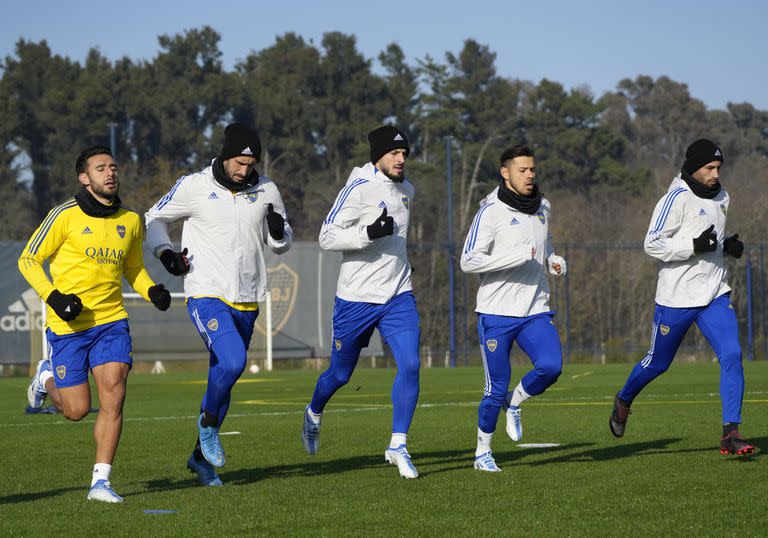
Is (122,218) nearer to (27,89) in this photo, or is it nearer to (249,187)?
(249,187)

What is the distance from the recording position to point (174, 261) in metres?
9.47

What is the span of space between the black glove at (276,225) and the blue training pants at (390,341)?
2.99 feet

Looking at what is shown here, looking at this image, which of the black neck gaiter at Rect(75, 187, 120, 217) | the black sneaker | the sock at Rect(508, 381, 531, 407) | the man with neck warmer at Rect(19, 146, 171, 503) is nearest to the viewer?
the man with neck warmer at Rect(19, 146, 171, 503)

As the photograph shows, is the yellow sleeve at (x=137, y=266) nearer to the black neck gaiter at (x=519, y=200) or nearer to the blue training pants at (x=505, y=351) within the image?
the blue training pants at (x=505, y=351)

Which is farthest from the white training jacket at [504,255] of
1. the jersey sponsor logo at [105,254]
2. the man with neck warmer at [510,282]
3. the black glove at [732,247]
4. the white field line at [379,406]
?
the white field line at [379,406]

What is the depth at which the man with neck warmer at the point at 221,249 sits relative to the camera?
31.7 feet

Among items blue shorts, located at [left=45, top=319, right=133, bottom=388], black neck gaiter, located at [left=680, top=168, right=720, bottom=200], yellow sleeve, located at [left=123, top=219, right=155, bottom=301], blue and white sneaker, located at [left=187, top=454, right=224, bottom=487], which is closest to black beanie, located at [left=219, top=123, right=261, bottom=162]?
yellow sleeve, located at [left=123, top=219, right=155, bottom=301]

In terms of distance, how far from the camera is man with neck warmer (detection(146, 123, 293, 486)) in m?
9.66

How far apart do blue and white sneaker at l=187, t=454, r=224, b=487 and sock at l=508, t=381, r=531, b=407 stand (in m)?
2.62

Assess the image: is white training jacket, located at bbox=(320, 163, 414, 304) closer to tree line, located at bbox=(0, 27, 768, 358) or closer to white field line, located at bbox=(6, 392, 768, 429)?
white field line, located at bbox=(6, 392, 768, 429)

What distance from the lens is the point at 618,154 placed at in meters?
71.8

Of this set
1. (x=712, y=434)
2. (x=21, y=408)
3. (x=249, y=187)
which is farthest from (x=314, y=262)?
(x=249, y=187)

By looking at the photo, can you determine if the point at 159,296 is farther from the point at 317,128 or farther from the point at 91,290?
the point at 317,128

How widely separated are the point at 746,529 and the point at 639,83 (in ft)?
288
